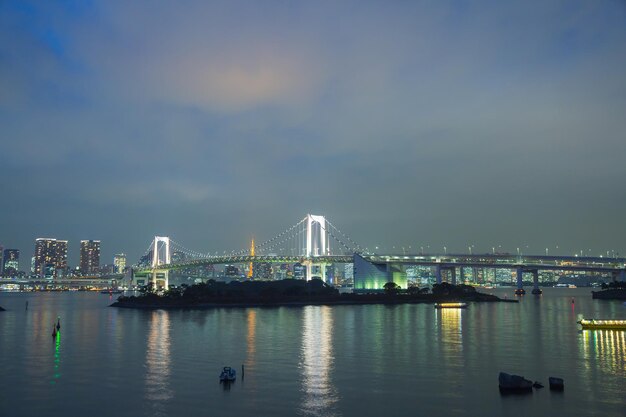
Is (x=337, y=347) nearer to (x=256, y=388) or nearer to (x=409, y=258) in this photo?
(x=256, y=388)

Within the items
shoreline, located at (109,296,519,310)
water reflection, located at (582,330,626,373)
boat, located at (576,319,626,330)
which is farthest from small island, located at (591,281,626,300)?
water reflection, located at (582,330,626,373)

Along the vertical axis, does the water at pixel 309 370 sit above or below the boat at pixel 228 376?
below

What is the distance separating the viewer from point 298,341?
27609 mm

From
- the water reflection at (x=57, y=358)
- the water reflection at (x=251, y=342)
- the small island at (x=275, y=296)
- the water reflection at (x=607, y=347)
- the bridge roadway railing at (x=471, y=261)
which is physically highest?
the bridge roadway railing at (x=471, y=261)

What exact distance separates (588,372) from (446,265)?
77.3 m

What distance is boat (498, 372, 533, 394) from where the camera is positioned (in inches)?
649

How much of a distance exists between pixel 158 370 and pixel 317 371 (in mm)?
5960

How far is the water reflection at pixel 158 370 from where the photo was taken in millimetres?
15566

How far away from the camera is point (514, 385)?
16.6m

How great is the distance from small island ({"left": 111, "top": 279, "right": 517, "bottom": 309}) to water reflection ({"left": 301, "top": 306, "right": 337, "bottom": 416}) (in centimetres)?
2815

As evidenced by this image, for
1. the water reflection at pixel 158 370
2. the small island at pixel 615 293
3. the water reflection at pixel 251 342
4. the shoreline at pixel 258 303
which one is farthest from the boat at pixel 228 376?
the small island at pixel 615 293

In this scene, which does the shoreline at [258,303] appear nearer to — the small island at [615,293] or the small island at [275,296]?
the small island at [275,296]

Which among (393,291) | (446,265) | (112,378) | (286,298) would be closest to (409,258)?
(446,265)

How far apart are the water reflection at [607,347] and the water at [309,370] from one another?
0.19 ft
